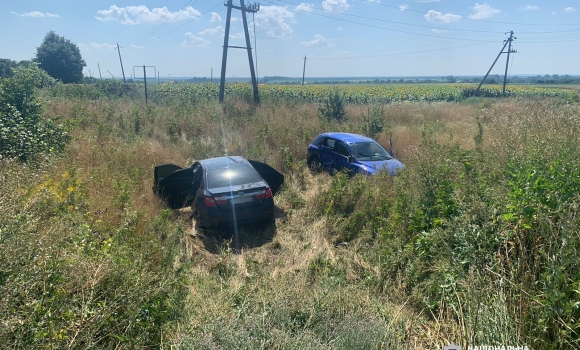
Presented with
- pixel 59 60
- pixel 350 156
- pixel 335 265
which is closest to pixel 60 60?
pixel 59 60

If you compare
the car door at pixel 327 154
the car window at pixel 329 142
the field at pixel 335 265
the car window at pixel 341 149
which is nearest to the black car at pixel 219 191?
the field at pixel 335 265

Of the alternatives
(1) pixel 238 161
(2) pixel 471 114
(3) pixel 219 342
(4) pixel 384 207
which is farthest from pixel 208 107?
(3) pixel 219 342

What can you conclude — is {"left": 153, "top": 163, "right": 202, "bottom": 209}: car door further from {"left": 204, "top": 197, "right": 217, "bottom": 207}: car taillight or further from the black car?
{"left": 204, "top": 197, "right": 217, "bottom": 207}: car taillight

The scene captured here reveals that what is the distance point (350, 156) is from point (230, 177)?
3987 millimetres

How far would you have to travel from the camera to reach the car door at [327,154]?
1054 centimetres

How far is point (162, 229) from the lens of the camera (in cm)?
561

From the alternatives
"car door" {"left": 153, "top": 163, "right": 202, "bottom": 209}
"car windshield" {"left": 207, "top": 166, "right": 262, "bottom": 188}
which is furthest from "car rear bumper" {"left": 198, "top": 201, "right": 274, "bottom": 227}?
"car door" {"left": 153, "top": 163, "right": 202, "bottom": 209}

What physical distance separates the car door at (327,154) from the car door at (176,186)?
4287 millimetres

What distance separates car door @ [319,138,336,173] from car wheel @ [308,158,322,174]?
20 cm

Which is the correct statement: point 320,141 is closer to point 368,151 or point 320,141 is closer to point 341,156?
point 341,156

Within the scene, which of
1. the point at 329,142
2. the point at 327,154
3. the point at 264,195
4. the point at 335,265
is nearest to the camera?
the point at 335,265

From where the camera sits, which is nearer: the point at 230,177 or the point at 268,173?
the point at 230,177

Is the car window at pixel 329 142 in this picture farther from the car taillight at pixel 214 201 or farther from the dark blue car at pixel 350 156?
the car taillight at pixel 214 201

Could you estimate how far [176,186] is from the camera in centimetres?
757
